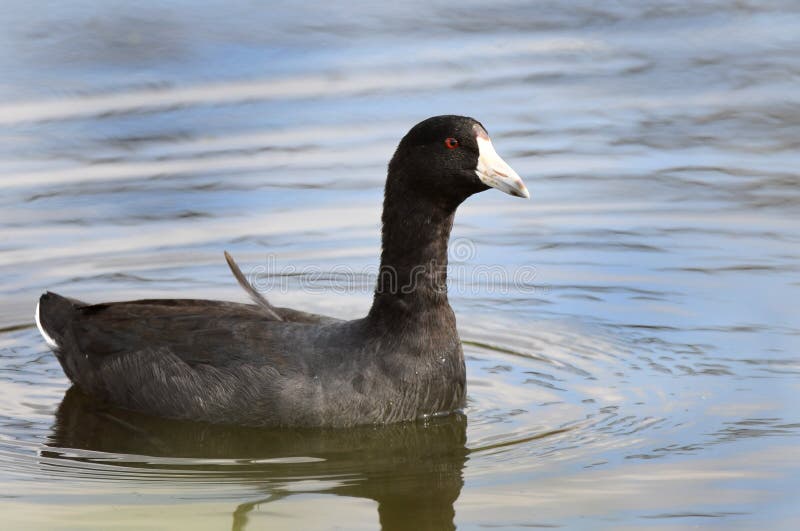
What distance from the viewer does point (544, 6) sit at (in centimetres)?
1557

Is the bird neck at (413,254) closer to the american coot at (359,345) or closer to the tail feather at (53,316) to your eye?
the american coot at (359,345)

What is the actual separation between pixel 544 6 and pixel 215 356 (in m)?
8.80

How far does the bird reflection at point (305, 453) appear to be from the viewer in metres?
6.53

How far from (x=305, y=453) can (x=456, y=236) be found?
341 centimetres

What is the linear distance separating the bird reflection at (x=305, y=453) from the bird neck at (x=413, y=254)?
2.01 feet

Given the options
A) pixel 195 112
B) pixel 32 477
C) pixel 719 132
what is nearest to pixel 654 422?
pixel 32 477

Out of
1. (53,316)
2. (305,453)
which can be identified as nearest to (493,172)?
(305,453)

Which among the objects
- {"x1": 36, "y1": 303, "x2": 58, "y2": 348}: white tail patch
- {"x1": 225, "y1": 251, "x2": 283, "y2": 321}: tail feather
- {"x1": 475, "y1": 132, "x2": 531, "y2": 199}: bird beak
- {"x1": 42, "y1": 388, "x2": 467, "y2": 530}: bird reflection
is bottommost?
{"x1": 42, "y1": 388, "x2": 467, "y2": 530}: bird reflection

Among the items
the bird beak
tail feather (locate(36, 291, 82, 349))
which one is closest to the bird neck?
the bird beak

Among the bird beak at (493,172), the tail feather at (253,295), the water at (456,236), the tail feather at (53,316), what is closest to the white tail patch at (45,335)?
the tail feather at (53,316)

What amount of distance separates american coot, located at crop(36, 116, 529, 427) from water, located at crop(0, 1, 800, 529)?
0.53 feet

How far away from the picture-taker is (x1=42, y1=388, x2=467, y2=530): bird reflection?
21.4 feet

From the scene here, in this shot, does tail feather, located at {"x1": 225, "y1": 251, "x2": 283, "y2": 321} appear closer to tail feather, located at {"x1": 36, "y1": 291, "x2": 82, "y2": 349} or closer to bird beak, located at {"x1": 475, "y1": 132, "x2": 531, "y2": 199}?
tail feather, located at {"x1": 36, "y1": 291, "x2": 82, "y2": 349}

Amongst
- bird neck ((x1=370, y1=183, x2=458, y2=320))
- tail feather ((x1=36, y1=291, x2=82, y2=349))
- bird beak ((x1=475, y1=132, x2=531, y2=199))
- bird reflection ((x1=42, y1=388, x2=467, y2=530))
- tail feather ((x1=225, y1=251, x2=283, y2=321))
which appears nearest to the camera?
bird reflection ((x1=42, y1=388, x2=467, y2=530))
